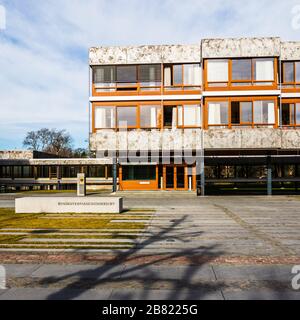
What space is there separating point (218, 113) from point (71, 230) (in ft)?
57.7

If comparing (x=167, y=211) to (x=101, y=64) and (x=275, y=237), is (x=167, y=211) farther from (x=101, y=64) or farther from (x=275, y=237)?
(x=101, y=64)

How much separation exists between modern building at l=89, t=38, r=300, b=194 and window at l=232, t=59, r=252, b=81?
0.26 ft

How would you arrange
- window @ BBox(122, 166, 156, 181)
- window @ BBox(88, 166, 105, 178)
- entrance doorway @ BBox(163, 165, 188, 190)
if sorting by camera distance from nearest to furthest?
entrance doorway @ BBox(163, 165, 188, 190)
window @ BBox(122, 166, 156, 181)
window @ BBox(88, 166, 105, 178)

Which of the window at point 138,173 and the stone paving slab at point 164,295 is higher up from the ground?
the window at point 138,173

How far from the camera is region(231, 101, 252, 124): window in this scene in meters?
25.5

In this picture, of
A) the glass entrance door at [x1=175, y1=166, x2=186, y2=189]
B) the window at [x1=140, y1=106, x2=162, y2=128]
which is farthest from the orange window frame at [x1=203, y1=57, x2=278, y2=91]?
the glass entrance door at [x1=175, y1=166, x2=186, y2=189]

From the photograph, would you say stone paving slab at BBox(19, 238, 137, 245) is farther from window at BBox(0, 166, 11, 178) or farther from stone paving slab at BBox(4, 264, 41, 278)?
window at BBox(0, 166, 11, 178)

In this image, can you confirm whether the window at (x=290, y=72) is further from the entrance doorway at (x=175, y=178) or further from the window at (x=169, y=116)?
the entrance doorway at (x=175, y=178)

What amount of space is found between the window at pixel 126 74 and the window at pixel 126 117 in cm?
239

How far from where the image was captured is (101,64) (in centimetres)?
2669

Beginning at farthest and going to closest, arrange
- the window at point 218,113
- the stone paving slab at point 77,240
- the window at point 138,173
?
the window at point 138,173 → the window at point 218,113 → the stone paving slab at point 77,240

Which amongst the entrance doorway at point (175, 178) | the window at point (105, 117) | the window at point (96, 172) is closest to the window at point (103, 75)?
the window at point (105, 117)

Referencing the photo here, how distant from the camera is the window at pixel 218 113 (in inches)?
1006
